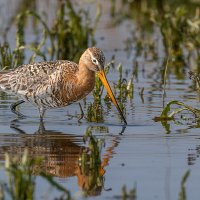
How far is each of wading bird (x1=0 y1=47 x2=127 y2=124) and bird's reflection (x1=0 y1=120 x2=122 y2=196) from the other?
432 millimetres

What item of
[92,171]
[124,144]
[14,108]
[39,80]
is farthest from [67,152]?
[14,108]

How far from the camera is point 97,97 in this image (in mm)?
12766

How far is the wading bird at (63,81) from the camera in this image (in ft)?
38.5

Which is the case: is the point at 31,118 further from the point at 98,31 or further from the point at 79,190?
the point at 98,31

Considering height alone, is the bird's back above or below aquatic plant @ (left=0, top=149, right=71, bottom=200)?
above

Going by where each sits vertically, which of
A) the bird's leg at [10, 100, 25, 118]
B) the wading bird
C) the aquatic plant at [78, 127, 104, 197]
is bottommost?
the aquatic plant at [78, 127, 104, 197]

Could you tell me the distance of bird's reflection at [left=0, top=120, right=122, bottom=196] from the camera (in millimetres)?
8891

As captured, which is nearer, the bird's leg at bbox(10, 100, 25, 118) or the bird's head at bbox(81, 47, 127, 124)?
the bird's head at bbox(81, 47, 127, 124)

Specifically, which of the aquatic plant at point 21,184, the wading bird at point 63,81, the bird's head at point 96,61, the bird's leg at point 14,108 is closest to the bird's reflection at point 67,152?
the wading bird at point 63,81

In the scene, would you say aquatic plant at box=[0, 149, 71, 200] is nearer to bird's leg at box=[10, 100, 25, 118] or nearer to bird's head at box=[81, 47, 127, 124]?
bird's head at box=[81, 47, 127, 124]

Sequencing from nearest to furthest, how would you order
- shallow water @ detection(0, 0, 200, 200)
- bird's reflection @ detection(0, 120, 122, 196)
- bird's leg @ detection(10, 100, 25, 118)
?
shallow water @ detection(0, 0, 200, 200), bird's reflection @ detection(0, 120, 122, 196), bird's leg @ detection(10, 100, 25, 118)

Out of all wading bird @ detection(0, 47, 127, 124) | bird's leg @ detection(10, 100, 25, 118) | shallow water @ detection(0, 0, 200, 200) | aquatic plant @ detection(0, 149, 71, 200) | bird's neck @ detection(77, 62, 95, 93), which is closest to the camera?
aquatic plant @ detection(0, 149, 71, 200)

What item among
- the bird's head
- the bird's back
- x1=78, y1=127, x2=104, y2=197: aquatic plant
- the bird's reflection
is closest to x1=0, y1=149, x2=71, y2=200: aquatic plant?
the bird's reflection

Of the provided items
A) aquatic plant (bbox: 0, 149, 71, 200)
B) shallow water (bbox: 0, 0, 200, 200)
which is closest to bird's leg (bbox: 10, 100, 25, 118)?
shallow water (bbox: 0, 0, 200, 200)
